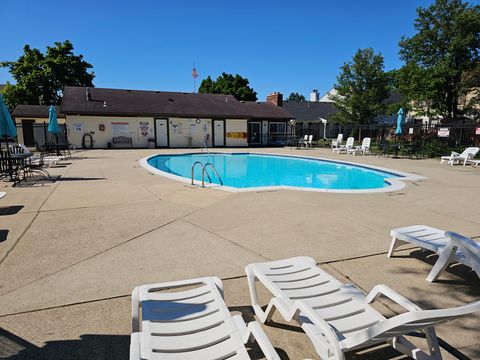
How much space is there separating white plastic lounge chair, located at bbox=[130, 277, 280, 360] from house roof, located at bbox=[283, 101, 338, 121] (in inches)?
1436

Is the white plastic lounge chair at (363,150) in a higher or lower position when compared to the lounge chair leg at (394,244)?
higher

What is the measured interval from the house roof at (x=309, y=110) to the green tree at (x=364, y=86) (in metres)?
9.09

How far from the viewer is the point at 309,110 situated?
38844 mm

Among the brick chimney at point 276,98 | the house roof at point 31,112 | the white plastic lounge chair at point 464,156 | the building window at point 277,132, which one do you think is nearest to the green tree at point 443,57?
the white plastic lounge chair at point 464,156

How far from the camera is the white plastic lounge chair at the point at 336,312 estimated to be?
1.49 m

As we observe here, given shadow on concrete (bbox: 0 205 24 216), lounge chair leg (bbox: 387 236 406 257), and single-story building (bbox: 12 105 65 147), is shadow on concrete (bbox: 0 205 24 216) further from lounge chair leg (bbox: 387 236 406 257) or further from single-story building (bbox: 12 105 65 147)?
single-story building (bbox: 12 105 65 147)

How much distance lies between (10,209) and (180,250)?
157 inches

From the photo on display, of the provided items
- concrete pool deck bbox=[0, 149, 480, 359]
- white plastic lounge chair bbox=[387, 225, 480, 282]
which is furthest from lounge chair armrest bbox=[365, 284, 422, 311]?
white plastic lounge chair bbox=[387, 225, 480, 282]

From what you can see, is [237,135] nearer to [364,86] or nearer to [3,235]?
[364,86]

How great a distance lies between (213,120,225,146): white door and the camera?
28.1 m

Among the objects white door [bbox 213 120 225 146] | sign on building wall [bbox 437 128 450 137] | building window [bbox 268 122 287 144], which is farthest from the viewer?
building window [bbox 268 122 287 144]

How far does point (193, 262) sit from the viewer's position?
361cm

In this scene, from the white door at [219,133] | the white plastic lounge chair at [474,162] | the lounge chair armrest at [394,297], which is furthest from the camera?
the white door at [219,133]

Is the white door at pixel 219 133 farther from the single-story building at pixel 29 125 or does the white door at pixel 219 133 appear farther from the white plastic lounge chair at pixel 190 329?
the white plastic lounge chair at pixel 190 329
